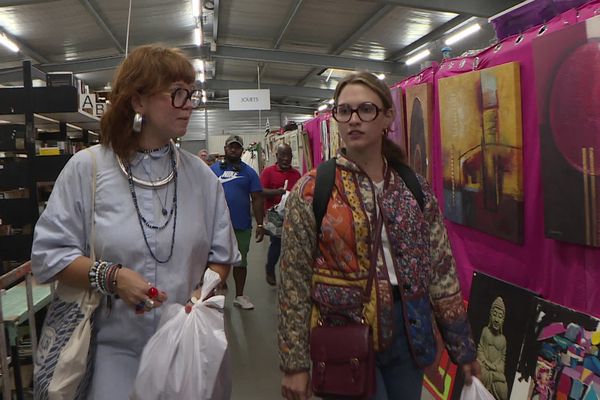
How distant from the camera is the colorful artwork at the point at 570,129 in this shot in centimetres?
151

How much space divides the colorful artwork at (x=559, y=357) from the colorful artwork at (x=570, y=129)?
31 centimetres

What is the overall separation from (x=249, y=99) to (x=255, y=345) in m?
7.92

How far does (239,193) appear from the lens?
14.6 feet

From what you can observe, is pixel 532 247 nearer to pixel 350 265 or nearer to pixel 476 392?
pixel 476 392

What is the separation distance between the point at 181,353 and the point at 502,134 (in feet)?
5.10

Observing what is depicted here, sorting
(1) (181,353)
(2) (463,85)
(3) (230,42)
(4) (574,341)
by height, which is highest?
(3) (230,42)

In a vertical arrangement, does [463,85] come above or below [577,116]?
above

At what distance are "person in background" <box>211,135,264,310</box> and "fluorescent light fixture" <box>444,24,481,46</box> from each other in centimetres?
498

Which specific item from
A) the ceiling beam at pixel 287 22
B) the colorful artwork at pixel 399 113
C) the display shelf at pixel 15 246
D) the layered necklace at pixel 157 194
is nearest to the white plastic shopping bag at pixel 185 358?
the layered necklace at pixel 157 194

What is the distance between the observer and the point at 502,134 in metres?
1.98

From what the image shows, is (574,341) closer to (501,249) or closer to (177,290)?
(501,249)

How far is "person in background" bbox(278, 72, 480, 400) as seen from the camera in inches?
52.9

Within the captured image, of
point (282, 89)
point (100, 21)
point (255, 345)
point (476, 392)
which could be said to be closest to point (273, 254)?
point (255, 345)

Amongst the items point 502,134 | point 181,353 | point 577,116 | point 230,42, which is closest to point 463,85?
point 502,134
